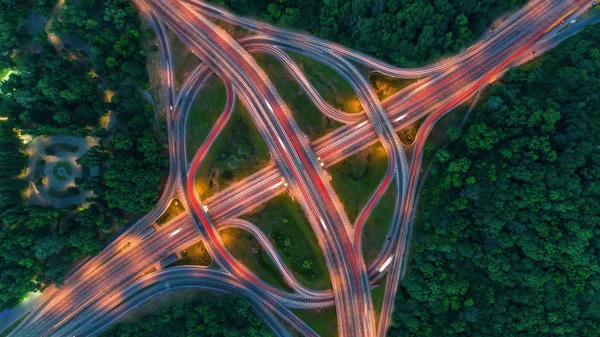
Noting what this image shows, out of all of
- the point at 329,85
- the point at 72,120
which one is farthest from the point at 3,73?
the point at 329,85

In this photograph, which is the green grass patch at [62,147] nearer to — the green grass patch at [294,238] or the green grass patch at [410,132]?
the green grass patch at [294,238]

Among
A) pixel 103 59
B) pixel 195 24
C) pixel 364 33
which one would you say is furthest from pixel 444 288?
pixel 103 59

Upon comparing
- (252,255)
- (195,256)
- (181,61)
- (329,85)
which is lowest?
(252,255)

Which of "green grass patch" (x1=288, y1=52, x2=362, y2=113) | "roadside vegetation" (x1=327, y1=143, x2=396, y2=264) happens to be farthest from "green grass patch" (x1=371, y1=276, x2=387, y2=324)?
"green grass patch" (x1=288, y1=52, x2=362, y2=113)

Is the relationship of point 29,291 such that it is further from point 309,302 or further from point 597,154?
point 597,154

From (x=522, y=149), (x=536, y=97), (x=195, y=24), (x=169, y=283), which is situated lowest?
(x=169, y=283)

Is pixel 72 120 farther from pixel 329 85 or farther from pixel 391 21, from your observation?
pixel 391 21

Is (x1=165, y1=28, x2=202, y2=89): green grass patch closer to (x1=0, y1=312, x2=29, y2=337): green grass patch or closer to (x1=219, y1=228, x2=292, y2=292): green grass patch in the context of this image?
(x1=219, y1=228, x2=292, y2=292): green grass patch
